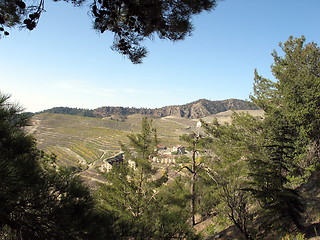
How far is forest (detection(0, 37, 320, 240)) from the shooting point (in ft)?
8.27

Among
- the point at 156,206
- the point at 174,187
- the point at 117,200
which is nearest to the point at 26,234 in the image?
the point at 156,206

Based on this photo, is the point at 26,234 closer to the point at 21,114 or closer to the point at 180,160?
the point at 21,114

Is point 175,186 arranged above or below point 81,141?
above

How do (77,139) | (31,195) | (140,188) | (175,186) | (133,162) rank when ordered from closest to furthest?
1. (31,195)
2. (140,188)
3. (175,186)
4. (133,162)
5. (77,139)

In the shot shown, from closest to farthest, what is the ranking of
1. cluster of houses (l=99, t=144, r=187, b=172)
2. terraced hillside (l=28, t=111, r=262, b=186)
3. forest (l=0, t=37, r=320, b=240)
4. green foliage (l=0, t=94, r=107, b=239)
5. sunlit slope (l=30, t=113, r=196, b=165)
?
green foliage (l=0, t=94, r=107, b=239) < forest (l=0, t=37, r=320, b=240) < cluster of houses (l=99, t=144, r=187, b=172) < terraced hillside (l=28, t=111, r=262, b=186) < sunlit slope (l=30, t=113, r=196, b=165)

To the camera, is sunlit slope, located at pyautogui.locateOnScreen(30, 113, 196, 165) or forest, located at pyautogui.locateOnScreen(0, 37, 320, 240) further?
sunlit slope, located at pyautogui.locateOnScreen(30, 113, 196, 165)

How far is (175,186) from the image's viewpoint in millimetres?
12125

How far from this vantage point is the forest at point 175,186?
252 centimetres

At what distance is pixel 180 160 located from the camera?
12797 millimetres

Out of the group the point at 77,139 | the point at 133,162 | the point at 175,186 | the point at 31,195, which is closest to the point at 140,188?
the point at 133,162

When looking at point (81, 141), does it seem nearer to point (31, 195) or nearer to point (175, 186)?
point (175, 186)

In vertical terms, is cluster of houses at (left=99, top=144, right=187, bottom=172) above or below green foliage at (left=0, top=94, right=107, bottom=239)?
below

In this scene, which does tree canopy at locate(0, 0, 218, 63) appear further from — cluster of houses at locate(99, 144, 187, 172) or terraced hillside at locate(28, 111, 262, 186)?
terraced hillside at locate(28, 111, 262, 186)

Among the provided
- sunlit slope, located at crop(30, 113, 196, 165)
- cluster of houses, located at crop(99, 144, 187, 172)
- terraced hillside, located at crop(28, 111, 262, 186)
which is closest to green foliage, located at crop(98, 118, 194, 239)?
cluster of houses, located at crop(99, 144, 187, 172)
